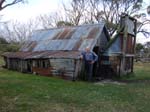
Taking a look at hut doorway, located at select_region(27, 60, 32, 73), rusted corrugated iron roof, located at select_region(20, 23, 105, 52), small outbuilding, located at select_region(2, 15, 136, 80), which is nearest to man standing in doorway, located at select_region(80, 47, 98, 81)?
small outbuilding, located at select_region(2, 15, 136, 80)

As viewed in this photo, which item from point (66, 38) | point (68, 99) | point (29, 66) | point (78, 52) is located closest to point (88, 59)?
point (78, 52)

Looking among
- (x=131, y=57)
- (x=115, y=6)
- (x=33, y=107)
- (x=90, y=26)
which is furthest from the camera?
(x=115, y=6)

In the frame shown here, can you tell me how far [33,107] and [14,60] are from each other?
1345 cm

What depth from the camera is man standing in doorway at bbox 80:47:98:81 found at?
16.2 metres

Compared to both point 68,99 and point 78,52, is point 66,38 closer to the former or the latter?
point 78,52

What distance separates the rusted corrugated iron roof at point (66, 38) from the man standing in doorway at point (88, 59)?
1327 mm

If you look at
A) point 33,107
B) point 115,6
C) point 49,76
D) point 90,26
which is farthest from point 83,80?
point 115,6

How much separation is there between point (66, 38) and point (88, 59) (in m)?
4.27

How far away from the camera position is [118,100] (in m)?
10.1

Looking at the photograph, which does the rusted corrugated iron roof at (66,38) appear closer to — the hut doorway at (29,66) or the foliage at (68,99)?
the hut doorway at (29,66)

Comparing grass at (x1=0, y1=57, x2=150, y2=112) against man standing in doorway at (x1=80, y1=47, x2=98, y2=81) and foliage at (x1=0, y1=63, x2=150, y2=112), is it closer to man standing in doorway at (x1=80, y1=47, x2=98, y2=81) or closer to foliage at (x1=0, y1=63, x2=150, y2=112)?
foliage at (x1=0, y1=63, x2=150, y2=112)

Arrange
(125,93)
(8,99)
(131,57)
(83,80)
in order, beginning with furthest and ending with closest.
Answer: (131,57) → (83,80) → (125,93) → (8,99)

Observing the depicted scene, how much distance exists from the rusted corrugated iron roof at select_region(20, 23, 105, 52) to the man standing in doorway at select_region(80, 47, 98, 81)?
1.33m

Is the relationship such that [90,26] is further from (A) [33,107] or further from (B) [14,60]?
(A) [33,107]
